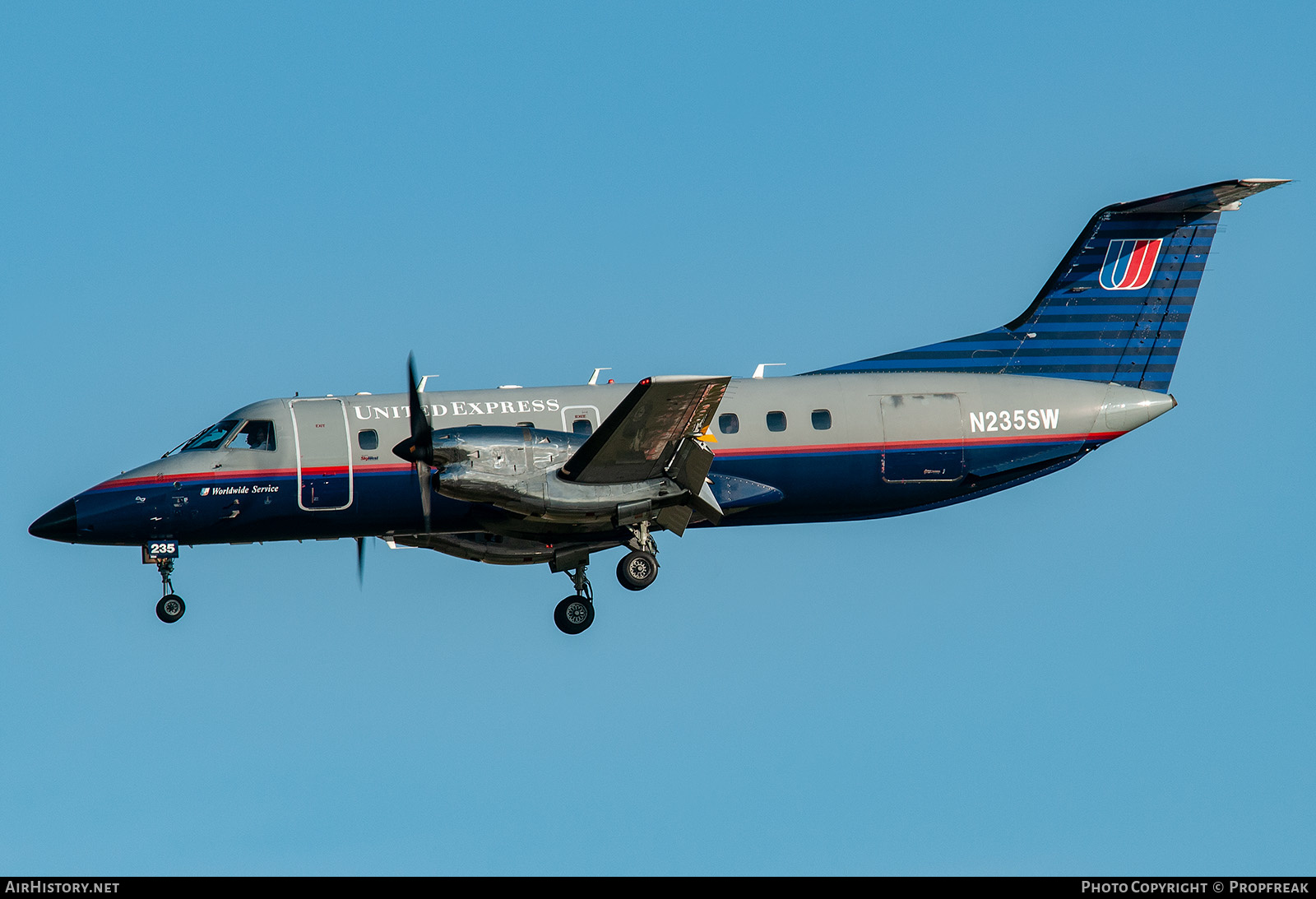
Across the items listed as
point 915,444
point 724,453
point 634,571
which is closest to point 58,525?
point 634,571

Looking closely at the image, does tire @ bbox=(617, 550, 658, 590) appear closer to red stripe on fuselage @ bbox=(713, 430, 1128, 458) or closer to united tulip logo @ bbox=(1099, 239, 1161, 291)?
red stripe on fuselage @ bbox=(713, 430, 1128, 458)

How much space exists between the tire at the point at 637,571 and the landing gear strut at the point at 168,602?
7001 millimetres

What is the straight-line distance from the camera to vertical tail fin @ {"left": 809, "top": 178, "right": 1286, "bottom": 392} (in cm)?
2830

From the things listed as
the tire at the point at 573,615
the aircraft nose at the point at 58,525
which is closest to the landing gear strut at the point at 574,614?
the tire at the point at 573,615

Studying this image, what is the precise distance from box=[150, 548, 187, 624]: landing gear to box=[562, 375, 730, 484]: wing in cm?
665

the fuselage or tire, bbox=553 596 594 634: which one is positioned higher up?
the fuselage

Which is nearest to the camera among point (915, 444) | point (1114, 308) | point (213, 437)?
point (213, 437)

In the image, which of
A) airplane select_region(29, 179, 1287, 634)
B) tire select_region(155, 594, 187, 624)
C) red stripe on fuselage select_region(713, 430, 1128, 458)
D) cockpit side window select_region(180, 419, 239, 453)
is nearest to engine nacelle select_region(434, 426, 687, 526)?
airplane select_region(29, 179, 1287, 634)

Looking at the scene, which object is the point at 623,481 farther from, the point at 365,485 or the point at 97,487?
the point at 97,487

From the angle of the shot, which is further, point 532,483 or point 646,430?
point 532,483

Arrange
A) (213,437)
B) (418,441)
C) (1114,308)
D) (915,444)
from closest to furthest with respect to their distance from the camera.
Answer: (418,441)
(213,437)
(915,444)
(1114,308)

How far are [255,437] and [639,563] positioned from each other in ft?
21.3

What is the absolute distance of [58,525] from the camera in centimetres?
2498

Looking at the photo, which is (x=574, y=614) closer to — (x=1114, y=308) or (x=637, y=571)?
(x=637, y=571)
